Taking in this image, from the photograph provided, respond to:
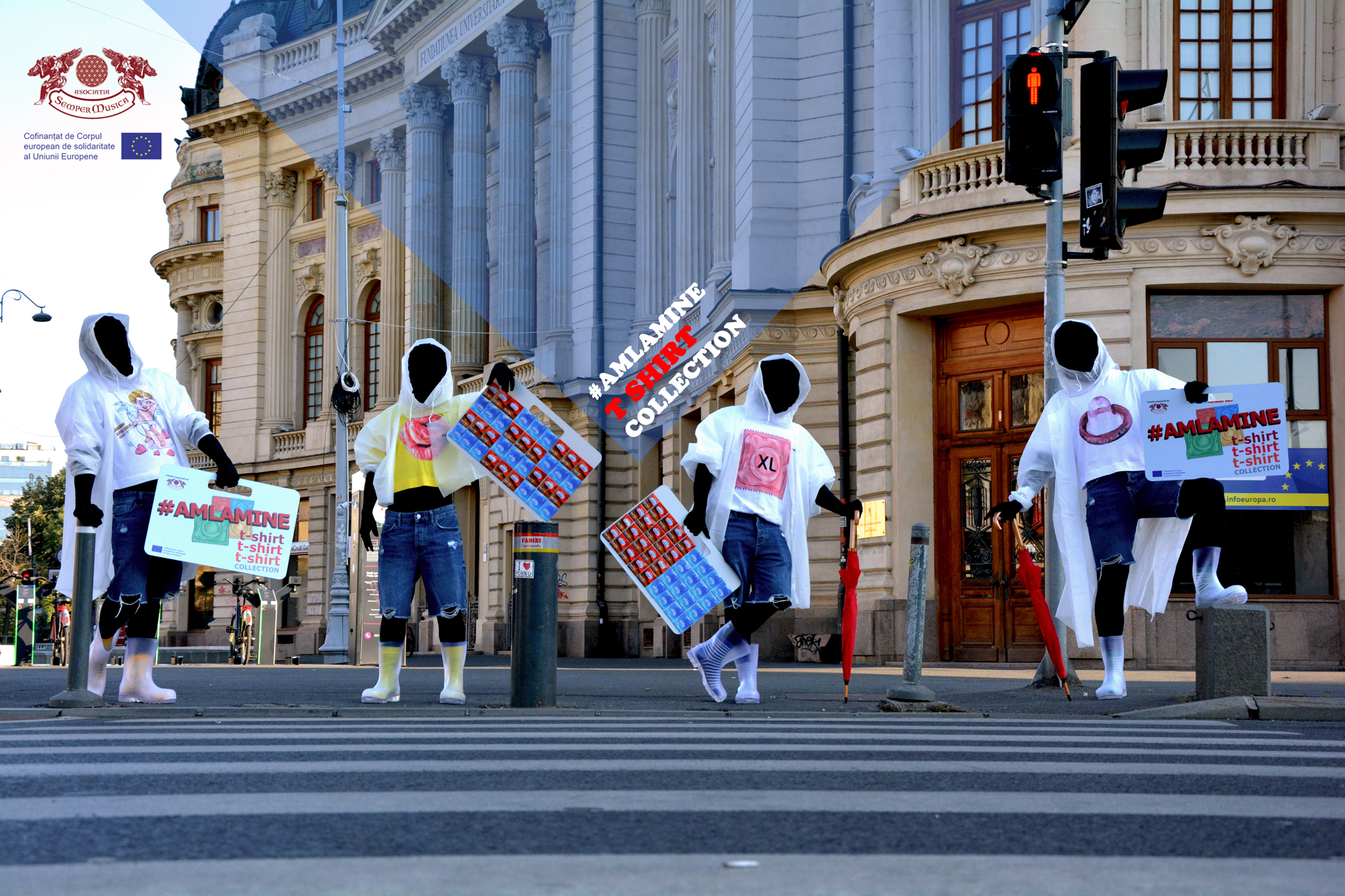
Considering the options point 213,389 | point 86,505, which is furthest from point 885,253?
point 213,389

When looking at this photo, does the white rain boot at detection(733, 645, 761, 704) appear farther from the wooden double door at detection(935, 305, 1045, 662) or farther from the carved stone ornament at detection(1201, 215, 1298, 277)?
the carved stone ornament at detection(1201, 215, 1298, 277)

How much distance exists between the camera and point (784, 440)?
30.9 ft

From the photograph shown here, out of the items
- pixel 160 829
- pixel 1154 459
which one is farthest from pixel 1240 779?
pixel 1154 459

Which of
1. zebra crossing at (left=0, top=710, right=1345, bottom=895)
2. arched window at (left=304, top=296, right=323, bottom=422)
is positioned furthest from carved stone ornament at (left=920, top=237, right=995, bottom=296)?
arched window at (left=304, top=296, right=323, bottom=422)

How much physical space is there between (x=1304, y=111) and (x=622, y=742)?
631 inches

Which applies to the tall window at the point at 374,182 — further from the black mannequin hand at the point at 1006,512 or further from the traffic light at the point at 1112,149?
the black mannequin hand at the point at 1006,512

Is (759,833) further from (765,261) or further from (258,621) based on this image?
(258,621)

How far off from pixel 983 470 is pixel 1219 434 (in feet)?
38.8

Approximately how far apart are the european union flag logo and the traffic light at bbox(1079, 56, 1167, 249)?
120ft

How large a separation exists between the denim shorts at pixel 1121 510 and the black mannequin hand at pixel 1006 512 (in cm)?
44

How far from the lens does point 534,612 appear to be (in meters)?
7.98

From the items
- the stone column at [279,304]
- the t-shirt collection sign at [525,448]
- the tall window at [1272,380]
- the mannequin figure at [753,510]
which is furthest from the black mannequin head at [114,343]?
the stone column at [279,304]

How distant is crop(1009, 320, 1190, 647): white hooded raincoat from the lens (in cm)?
904

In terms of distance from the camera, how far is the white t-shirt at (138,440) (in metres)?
8.85
